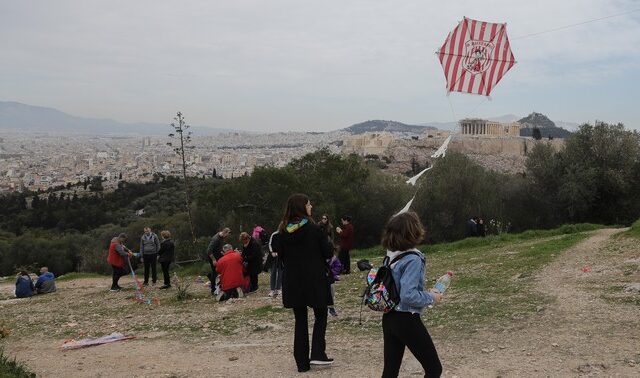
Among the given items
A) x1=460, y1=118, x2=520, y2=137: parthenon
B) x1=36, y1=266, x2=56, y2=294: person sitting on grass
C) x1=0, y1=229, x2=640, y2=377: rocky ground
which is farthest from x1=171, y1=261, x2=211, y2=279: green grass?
x1=460, y1=118, x2=520, y2=137: parthenon

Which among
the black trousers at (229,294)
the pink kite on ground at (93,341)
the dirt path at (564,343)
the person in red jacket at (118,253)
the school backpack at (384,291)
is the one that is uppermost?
the school backpack at (384,291)

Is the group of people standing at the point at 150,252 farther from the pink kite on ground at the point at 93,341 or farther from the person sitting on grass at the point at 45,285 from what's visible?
the pink kite on ground at the point at 93,341

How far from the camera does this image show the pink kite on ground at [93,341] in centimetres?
866

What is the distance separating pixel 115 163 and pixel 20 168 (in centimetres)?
2444

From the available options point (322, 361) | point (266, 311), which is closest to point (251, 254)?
point (266, 311)

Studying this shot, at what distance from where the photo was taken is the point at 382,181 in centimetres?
3750

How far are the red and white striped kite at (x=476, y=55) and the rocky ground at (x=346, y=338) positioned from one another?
13.3 feet

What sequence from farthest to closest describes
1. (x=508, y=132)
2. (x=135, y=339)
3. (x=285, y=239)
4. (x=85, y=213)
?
(x=508, y=132), (x=85, y=213), (x=135, y=339), (x=285, y=239)

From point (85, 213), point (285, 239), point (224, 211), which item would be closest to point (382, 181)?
point (224, 211)

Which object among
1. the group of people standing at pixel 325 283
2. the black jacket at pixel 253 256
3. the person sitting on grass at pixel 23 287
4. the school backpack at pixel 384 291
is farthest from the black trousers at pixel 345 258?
the school backpack at pixel 384 291

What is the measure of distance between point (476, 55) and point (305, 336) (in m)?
6.88

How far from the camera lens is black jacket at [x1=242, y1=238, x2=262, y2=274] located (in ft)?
39.7

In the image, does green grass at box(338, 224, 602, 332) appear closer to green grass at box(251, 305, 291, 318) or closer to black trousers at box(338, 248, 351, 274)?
black trousers at box(338, 248, 351, 274)

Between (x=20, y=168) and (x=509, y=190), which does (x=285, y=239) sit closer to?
(x=509, y=190)
